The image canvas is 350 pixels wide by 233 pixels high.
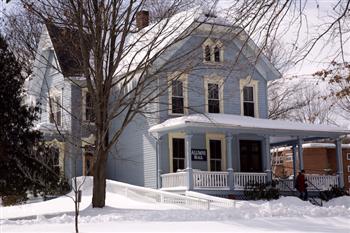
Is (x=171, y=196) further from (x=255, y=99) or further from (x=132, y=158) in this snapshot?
(x=255, y=99)

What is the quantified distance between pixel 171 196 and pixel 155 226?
783 centimetres

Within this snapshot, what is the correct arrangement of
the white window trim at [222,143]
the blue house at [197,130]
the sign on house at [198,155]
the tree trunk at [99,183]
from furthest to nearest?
the white window trim at [222,143] < the sign on house at [198,155] < the blue house at [197,130] < the tree trunk at [99,183]

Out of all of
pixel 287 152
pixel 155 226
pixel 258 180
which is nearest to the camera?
pixel 155 226

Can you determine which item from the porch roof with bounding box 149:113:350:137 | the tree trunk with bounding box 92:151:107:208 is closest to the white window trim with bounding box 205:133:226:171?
the porch roof with bounding box 149:113:350:137

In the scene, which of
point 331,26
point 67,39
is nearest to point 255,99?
point 67,39

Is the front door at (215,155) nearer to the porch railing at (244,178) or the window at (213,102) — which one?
the window at (213,102)

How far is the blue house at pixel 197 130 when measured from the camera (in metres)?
25.2

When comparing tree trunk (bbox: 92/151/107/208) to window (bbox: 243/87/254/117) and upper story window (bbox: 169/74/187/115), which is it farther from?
window (bbox: 243/87/254/117)

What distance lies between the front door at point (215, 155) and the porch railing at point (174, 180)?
285 centimetres

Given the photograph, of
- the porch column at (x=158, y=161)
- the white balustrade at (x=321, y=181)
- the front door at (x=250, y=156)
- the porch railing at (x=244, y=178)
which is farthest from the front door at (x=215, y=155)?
the white balustrade at (x=321, y=181)

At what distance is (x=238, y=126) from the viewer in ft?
82.7

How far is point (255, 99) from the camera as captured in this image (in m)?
29.4

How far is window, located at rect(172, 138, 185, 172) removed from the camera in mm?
27094

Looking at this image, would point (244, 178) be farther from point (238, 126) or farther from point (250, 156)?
point (250, 156)
